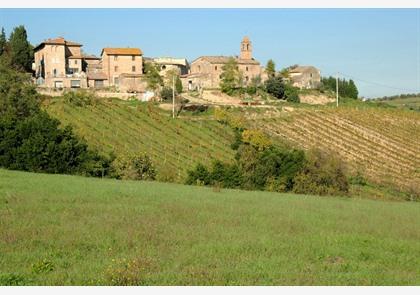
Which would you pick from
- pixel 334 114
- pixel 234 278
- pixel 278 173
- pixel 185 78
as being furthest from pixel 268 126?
pixel 234 278

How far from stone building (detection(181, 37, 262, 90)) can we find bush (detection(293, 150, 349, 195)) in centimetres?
5981

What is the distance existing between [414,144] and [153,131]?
27716 millimetres

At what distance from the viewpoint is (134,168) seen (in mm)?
36406

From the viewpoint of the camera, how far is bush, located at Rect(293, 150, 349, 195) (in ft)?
121

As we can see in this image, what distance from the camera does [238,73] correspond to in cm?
9344

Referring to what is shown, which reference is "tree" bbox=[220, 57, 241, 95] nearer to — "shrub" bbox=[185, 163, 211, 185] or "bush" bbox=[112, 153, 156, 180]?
"bush" bbox=[112, 153, 156, 180]

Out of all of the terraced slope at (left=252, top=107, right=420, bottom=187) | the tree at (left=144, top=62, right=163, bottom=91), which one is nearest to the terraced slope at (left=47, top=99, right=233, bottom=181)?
the terraced slope at (left=252, top=107, right=420, bottom=187)

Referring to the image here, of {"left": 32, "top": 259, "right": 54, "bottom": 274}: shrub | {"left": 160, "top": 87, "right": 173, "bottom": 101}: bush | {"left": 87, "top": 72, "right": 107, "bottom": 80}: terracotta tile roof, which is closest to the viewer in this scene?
{"left": 32, "top": 259, "right": 54, "bottom": 274}: shrub

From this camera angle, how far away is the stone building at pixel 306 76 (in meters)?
109

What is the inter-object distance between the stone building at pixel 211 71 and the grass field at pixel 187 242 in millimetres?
79416

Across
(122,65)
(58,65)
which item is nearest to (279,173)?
(58,65)

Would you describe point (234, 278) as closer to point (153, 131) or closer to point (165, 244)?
point (165, 244)

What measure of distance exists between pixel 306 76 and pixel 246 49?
12.6 meters

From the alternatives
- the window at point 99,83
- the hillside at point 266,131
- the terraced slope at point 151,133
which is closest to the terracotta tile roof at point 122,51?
the window at point 99,83
